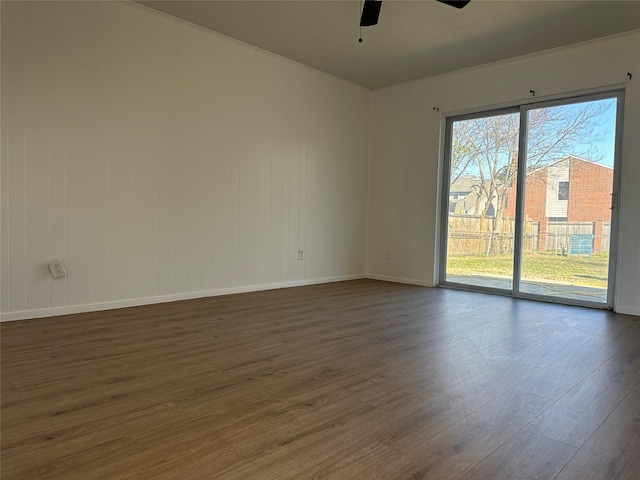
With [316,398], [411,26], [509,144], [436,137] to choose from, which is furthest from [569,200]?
[316,398]

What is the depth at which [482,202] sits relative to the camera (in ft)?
17.0

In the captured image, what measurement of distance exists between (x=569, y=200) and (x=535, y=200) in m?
0.34

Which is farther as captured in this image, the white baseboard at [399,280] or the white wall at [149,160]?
the white baseboard at [399,280]

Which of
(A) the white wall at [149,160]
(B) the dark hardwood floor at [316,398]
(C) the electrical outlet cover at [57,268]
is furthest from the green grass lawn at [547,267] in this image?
(C) the electrical outlet cover at [57,268]

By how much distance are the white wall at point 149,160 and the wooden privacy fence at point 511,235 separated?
5.61 feet

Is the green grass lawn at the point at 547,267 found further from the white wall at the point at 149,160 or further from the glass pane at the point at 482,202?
the white wall at the point at 149,160

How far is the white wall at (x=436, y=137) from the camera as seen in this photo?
407 centimetres

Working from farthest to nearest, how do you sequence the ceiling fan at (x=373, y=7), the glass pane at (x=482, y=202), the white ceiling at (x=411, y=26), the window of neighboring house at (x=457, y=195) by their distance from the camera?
the window of neighboring house at (x=457, y=195), the glass pane at (x=482, y=202), the white ceiling at (x=411, y=26), the ceiling fan at (x=373, y=7)

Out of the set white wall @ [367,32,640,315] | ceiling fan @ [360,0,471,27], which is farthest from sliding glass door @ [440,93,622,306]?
ceiling fan @ [360,0,471,27]

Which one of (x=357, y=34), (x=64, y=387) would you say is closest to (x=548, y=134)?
(x=357, y=34)

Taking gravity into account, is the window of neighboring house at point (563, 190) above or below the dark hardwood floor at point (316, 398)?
above

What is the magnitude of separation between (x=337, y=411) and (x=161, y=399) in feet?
2.61

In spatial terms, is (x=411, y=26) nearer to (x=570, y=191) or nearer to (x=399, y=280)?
(x=570, y=191)

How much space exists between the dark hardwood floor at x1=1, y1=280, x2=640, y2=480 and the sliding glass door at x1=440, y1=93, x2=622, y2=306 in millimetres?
1059
